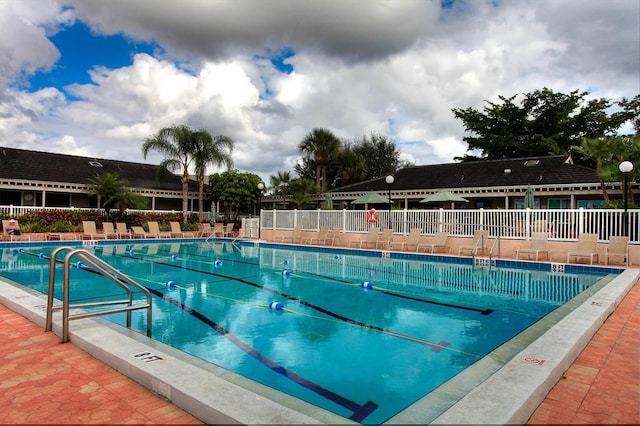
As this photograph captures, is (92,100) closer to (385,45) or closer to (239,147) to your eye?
(239,147)

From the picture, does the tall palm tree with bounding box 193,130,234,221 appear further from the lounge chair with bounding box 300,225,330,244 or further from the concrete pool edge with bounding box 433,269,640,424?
the concrete pool edge with bounding box 433,269,640,424

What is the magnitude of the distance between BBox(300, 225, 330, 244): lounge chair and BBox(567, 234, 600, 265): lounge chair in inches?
403

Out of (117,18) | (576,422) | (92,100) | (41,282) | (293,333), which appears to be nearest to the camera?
(576,422)

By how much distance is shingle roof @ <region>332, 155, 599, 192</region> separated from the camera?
75.0ft

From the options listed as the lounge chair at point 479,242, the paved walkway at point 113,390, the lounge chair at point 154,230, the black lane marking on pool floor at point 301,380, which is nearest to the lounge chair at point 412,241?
the lounge chair at point 479,242

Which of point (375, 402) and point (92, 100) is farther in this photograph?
point (92, 100)

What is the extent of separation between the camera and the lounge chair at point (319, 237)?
19500 mm

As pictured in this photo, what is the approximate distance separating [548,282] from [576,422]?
8635 millimetres

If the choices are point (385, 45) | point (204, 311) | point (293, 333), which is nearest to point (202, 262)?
point (204, 311)

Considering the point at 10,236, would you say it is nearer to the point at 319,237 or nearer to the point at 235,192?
the point at 235,192

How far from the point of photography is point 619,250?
478 inches

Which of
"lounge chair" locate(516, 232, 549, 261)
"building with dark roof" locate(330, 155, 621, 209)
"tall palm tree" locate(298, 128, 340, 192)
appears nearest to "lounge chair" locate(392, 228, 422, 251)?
"lounge chair" locate(516, 232, 549, 261)

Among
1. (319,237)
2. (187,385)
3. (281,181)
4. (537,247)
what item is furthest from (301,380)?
(281,181)

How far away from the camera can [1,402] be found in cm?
302
